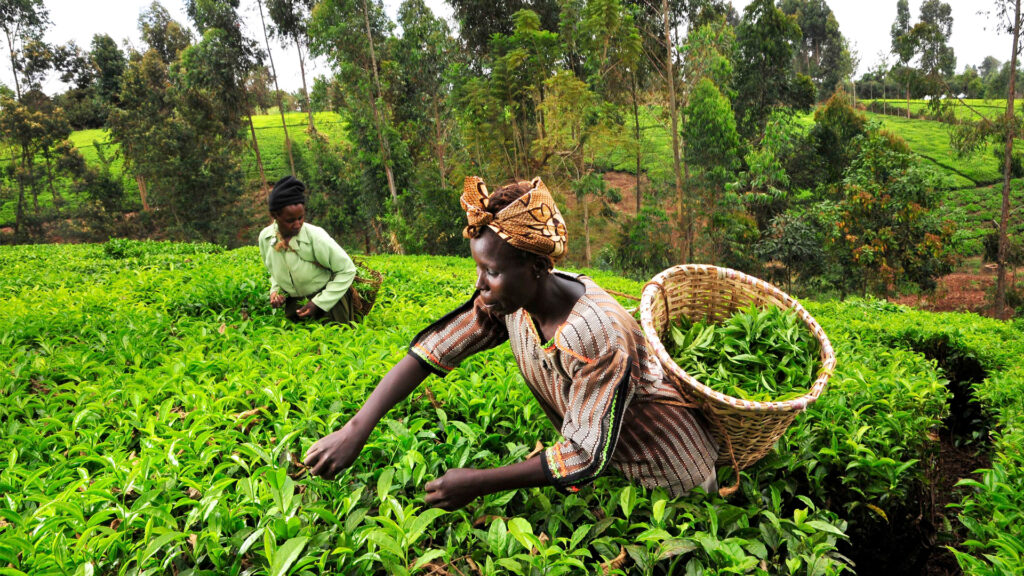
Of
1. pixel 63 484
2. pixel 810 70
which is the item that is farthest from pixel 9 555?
pixel 810 70

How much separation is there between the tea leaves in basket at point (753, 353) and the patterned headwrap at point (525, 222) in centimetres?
70

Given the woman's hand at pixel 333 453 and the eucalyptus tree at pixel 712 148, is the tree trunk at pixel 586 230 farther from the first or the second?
the woman's hand at pixel 333 453

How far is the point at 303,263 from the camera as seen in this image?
3348 millimetres

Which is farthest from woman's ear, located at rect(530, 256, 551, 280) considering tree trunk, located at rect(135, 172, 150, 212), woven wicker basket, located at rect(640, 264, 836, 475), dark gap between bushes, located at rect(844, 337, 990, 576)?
tree trunk, located at rect(135, 172, 150, 212)

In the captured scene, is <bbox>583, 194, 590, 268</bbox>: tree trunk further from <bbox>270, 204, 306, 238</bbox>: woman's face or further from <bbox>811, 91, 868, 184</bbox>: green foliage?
<bbox>270, 204, 306, 238</bbox>: woman's face

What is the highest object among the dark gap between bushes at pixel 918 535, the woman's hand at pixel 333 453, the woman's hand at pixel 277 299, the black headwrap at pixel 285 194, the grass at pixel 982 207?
the black headwrap at pixel 285 194

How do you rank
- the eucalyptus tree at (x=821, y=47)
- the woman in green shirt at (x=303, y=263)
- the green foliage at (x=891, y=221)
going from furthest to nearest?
the eucalyptus tree at (x=821, y=47)
the green foliage at (x=891, y=221)
the woman in green shirt at (x=303, y=263)

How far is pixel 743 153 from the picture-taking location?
57.2 feet

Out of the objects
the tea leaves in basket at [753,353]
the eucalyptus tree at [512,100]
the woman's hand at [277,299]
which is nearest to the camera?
the tea leaves in basket at [753,353]

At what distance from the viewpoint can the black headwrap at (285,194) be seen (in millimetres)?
3102

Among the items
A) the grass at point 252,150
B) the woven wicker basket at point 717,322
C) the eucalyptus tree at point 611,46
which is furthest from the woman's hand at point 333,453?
the grass at point 252,150

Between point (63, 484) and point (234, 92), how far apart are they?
24336mm

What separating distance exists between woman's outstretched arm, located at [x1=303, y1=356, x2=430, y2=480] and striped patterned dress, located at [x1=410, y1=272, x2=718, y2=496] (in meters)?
0.06

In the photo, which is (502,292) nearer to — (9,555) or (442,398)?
(442,398)
